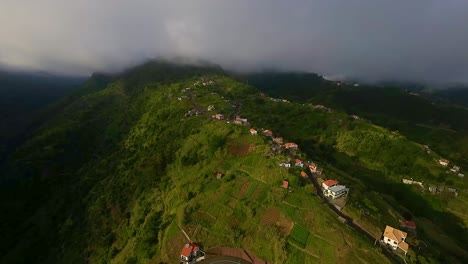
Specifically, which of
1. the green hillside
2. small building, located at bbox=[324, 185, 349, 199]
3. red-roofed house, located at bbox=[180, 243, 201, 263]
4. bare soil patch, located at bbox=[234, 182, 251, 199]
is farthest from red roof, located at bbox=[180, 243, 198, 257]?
small building, located at bbox=[324, 185, 349, 199]

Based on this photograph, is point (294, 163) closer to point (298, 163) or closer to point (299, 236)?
point (298, 163)

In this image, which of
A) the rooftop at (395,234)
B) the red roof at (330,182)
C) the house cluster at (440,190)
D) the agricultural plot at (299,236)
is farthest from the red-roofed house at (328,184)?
the house cluster at (440,190)

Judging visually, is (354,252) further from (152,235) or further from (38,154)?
(38,154)

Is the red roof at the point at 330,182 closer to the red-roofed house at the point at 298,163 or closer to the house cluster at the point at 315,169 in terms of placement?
the house cluster at the point at 315,169

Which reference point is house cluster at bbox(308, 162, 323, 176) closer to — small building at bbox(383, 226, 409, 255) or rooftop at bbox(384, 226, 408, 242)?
rooftop at bbox(384, 226, 408, 242)

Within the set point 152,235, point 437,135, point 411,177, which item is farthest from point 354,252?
point 437,135

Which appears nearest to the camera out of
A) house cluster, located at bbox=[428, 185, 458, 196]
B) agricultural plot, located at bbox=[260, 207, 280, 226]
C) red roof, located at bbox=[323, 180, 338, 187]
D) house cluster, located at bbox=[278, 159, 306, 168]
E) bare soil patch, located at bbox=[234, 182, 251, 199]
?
agricultural plot, located at bbox=[260, 207, 280, 226]

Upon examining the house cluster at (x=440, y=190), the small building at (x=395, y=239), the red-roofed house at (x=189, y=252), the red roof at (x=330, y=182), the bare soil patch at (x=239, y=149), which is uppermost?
the red roof at (x=330, y=182)
